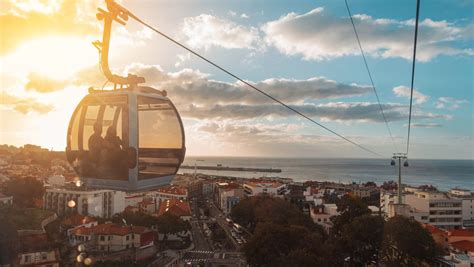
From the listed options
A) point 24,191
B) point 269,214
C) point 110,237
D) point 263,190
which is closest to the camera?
point 110,237

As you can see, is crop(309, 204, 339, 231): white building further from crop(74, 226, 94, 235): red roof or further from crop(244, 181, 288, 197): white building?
crop(74, 226, 94, 235): red roof

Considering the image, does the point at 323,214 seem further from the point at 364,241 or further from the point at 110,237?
the point at 110,237

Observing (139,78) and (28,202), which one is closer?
(139,78)

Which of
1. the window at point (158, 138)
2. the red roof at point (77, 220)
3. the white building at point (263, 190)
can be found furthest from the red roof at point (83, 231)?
the white building at point (263, 190)

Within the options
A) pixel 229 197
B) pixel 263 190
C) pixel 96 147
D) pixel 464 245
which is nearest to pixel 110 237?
pixel 464 245

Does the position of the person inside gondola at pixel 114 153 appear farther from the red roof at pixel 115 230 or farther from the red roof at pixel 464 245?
the red roof at pixel 115 230

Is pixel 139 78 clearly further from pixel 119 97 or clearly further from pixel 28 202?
pixel 28 202

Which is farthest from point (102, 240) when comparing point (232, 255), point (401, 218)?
point (401, 218)
